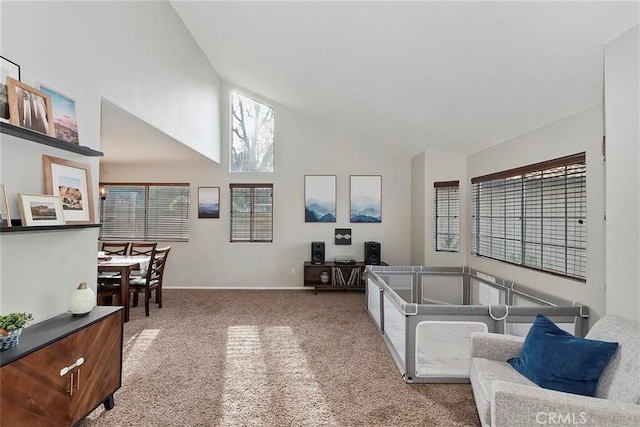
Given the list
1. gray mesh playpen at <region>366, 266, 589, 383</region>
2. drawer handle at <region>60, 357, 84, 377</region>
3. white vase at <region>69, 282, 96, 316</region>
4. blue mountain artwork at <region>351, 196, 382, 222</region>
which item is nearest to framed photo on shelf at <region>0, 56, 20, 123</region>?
white vase at <region>69, 282, 96, 316</region>

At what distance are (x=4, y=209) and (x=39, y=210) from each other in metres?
0.16

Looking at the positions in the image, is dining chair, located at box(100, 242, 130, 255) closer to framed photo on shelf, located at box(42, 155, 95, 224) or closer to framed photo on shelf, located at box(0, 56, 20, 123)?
framed photo on shelf, located at box(42, 155, 95, 224)

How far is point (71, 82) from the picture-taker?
2221 mm

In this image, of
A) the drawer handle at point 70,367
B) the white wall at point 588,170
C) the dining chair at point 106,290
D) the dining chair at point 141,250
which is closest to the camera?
the drawer handle at point 70,367

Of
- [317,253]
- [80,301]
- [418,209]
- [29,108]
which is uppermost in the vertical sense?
[29,108]

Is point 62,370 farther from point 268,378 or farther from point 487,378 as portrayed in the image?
point 487,378

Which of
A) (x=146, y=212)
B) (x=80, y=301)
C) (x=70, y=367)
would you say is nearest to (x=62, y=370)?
(x=70, y=367)

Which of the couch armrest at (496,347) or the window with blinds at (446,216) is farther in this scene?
the window with blinds at (446,216)

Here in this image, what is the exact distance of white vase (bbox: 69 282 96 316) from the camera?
2.06m

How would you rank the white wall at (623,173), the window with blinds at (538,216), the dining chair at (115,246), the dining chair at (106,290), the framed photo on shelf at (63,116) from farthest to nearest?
the dining chair at (115,246) → the dining chair at (106,290) → the window with blinds at (538,216) → the framed photo on shelf at (63,116) → the white wall at (623,173)

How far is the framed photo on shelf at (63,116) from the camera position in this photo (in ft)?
6.73

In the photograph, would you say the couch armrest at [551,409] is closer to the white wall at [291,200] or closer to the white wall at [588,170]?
the white wall at [588,170]

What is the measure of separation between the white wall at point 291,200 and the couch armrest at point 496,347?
3.74m

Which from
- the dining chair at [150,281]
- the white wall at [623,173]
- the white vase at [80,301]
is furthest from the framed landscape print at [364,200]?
the white vase at [80,301]
